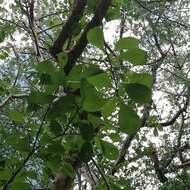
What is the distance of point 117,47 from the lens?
736 mm

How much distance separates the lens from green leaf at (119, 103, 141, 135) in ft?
2.39

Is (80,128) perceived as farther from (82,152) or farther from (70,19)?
(70,19)

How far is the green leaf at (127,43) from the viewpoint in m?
0.74

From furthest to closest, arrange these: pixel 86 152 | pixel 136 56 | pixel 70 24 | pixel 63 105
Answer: pixel 70 24, pixel 86 152, pixel 63 105, pixel 136 56

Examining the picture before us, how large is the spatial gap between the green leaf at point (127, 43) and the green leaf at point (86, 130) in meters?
0.22

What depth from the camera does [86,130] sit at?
894 millimetres

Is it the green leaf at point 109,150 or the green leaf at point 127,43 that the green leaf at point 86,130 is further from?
the green leaf at point 127,43

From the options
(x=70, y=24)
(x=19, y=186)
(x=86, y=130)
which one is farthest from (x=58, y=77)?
(x=70, y=24)

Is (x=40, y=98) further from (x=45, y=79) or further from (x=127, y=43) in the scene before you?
(x=127, y=43)

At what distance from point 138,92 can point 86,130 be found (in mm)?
206

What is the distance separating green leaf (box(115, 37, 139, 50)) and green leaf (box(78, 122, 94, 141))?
0.74 feet

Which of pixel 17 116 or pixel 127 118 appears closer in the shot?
pixel 127 118

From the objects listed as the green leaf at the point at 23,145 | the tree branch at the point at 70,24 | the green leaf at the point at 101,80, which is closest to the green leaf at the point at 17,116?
the green leaf at the point at 23,145

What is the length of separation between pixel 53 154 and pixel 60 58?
23cm
